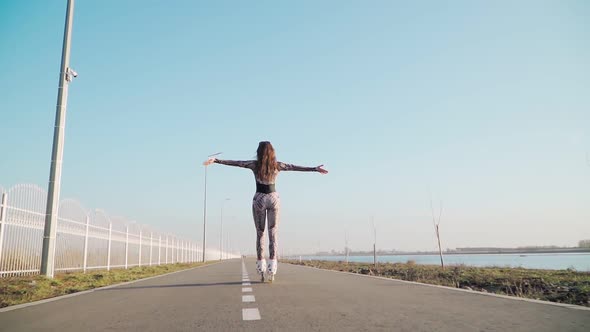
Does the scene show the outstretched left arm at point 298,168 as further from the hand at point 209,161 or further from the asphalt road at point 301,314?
the asphalt road at point 301,314

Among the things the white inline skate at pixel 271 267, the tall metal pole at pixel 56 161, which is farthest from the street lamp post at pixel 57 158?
the white inline skate at pixel 271 267

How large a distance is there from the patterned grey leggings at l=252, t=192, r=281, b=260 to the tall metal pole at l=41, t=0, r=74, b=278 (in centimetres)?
596

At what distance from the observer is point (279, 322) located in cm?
393

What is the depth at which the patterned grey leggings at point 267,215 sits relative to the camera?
8.27 m

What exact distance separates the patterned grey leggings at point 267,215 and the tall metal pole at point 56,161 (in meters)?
5.96

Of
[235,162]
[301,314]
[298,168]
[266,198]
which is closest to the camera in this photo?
[301,314]

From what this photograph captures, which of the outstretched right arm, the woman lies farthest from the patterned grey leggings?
the outstretched right arm

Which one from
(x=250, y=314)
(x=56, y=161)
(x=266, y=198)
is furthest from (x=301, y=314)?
(x=56, y=161)

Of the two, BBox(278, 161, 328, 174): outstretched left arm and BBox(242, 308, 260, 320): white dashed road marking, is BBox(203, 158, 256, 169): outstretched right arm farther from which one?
BBox(242, 308, 260, 320): white dashed road marking

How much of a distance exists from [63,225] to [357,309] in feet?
44.2

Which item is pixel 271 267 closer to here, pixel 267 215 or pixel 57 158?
pixel 267 215

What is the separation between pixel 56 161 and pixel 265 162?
22.0 feet

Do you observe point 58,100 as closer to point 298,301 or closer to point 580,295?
point 298,301

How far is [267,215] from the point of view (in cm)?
838
